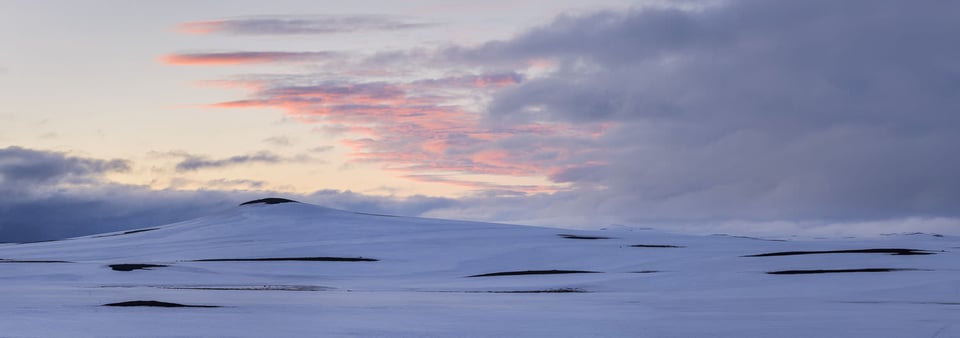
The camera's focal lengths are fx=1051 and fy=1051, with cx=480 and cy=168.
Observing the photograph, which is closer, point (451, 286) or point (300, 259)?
point (451, 286)

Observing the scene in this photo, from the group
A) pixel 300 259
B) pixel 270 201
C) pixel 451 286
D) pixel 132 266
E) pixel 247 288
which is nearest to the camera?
pixel 247 288

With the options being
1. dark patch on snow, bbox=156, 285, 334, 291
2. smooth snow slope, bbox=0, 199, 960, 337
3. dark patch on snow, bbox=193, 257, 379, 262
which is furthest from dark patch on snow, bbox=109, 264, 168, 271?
dark patch on snow, bbox=156, 285, 334, 291

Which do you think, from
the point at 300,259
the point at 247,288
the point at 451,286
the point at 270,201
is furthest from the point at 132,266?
the point at 270,201

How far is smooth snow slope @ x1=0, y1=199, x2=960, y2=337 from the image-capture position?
96.2 ft

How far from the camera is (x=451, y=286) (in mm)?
56156

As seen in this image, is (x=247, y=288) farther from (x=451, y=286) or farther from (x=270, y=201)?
(x=270, y=201)

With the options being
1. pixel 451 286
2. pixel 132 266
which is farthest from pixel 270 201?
pixel 451 286

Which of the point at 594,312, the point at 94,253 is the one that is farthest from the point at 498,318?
the point at 94,253

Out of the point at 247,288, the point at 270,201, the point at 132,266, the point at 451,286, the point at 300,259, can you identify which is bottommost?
the point at 247,288

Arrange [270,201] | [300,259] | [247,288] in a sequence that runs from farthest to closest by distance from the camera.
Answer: [270,201] → [300,259] → [247,288]

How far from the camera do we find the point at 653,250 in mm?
81188

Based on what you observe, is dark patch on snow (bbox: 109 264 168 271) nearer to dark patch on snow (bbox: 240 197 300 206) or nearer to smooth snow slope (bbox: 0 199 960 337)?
smooth snow slope (bbox: 0 199 960 337)

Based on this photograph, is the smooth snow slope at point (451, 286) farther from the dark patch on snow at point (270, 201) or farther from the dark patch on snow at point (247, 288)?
the dark patch on snow at point (270, 201)

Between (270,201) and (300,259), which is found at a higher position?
(270,201)
